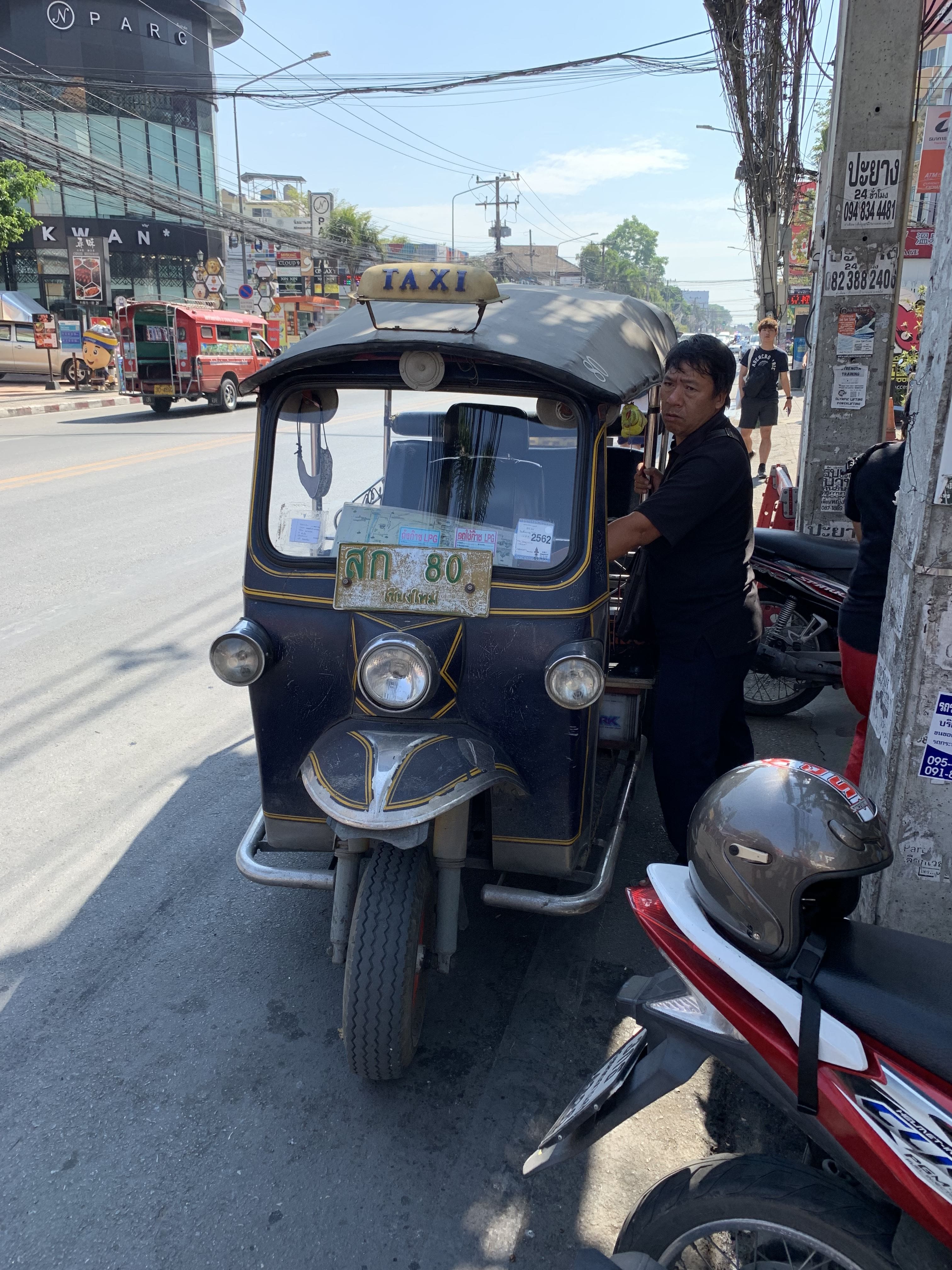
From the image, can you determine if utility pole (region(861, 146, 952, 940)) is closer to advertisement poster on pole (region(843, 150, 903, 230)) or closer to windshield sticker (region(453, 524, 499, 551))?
windshield sticker (region(453, 524, 499, 551))

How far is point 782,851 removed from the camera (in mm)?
1725

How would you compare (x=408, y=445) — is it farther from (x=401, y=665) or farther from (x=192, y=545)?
(x=192, y=545)

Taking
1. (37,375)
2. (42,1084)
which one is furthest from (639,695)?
(37,375)

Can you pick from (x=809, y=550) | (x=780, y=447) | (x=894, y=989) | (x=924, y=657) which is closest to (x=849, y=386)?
(x=809, y=550)

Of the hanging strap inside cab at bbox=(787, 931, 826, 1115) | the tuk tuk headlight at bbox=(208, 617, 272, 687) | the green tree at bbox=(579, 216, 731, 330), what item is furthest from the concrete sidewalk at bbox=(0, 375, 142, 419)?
the green tree at bbox=(579, 216, 731, 330)

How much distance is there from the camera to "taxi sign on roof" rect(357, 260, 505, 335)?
2.80 meters

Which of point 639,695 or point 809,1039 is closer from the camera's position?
point 809,1039

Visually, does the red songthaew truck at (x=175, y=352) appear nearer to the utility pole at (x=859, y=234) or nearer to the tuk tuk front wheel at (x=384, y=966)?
the utility pole at (x=859, y=234)

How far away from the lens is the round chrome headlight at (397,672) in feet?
9.35

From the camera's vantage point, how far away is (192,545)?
29.3ft

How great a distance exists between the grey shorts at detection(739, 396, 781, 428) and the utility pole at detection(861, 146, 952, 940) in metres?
9.11

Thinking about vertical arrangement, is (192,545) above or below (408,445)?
below

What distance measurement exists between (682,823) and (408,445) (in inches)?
67.8

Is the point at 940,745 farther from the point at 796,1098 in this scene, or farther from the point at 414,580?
the point at 414,580
